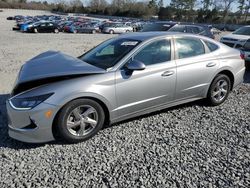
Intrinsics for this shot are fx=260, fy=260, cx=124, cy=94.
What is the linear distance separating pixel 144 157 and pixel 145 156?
0.03 m

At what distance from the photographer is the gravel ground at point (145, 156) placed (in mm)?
3047

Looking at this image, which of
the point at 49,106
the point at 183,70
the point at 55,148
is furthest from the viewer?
the point at 183,70

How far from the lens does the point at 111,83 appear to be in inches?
152

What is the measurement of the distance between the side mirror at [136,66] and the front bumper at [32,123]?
124 cm

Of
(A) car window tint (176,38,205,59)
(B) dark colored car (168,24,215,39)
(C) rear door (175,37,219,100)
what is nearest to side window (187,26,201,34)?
(B) dark colored car (168,24,215,39)

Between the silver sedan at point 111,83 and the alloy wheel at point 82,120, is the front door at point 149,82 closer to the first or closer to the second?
the silver sedan at point 111,83

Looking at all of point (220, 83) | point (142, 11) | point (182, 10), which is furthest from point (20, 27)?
point (182, 10)

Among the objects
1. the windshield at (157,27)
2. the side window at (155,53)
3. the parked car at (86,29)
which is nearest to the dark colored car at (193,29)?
the windshield at (157,27)

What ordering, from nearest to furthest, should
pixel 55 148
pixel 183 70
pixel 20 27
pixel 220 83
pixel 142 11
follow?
pixel 55 148 → pixel 183 70 → pixel 220 83 → pixel 20 27 → pixel 142 11

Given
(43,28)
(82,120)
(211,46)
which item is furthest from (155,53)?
(43,28)

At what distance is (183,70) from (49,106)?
236cm

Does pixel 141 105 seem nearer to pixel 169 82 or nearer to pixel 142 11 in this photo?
pixel 169 82

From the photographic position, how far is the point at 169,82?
4410 millimetres

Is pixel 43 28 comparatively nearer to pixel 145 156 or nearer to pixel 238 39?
pixel 238 39
